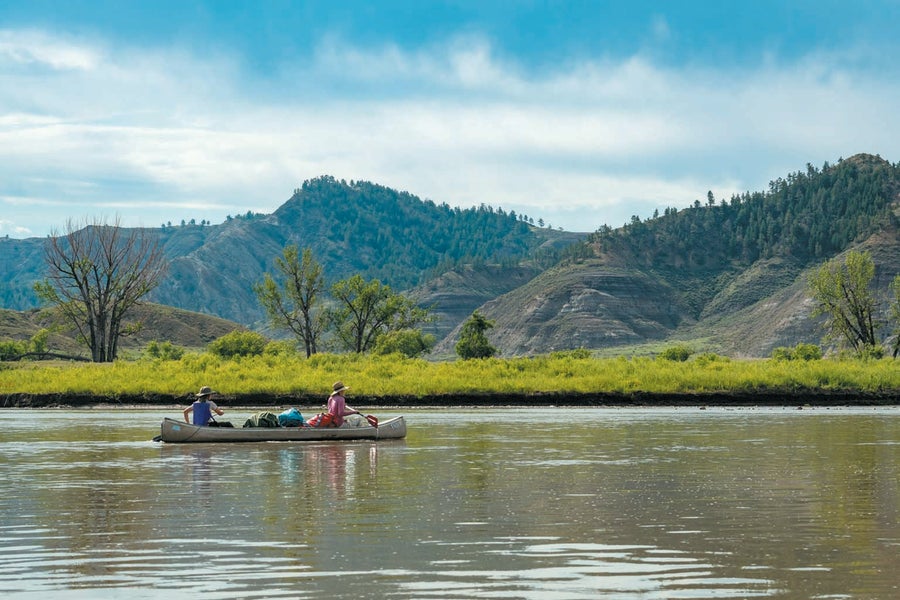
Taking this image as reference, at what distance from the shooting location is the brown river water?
14555 millimetres

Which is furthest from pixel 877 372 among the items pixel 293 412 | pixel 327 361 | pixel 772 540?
pixel 772 540

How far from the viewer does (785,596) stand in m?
13.6

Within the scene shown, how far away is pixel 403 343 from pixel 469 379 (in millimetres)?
66098

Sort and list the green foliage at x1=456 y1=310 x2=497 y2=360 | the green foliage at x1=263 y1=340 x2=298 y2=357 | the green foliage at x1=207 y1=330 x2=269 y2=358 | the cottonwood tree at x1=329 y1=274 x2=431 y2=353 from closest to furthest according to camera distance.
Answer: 1. the green foliage at x1=263 y1=340 x2=298 y2=357
2. the green foliage at x1=207 y1=330 x2=269 y2=358
3. the cottonwood tree at x1=329 y1=274 x2=431 y2=353
4. the green foliage at x1=456 y1=310 x2=497 y2=360

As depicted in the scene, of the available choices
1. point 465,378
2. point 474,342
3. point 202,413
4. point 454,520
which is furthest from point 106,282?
point 454,520

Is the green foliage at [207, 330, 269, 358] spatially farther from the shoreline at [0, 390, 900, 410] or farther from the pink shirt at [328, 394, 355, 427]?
the pink shirt at [328, 394, 355, 427]

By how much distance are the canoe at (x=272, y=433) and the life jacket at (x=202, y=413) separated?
1.03m

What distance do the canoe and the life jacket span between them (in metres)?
1.03

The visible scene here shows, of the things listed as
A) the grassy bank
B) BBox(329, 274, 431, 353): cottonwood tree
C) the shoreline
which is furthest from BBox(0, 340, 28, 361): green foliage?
the shoreline

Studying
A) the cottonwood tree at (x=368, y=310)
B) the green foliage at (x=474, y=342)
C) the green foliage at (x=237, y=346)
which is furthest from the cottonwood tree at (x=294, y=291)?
the green foliage at (x=474, y=342)

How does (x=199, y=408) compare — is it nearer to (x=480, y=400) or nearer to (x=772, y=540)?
(x=772, y=540)

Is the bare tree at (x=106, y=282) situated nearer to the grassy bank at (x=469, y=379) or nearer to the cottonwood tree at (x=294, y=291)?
the cottonwood tree at (x=294, y=291)

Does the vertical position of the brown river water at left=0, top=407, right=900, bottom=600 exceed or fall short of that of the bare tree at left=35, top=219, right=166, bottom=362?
it falls short

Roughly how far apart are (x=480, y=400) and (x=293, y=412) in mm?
34187
